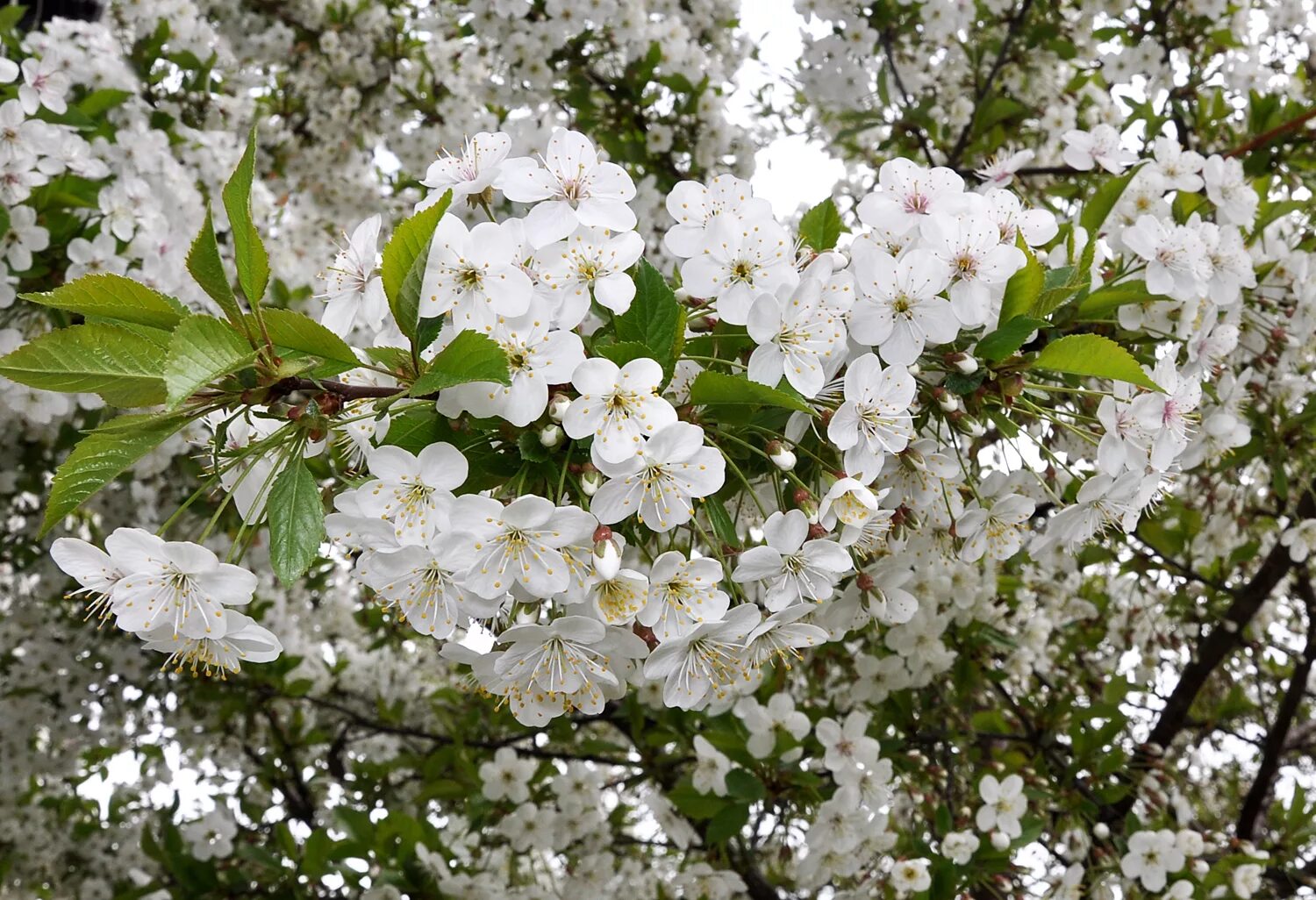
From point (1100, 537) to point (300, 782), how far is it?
2.69 meters

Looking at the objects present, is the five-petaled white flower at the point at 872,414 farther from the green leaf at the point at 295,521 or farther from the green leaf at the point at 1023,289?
the green leaf at the point at 295,521

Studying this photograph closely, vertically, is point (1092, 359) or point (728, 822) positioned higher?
point (1092, 359)

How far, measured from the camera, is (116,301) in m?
1.04

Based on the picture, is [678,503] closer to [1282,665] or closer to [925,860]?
[925,860]

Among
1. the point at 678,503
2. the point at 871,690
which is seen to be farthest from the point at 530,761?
the point at 678,503

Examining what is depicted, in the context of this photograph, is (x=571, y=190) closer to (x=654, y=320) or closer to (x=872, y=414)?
(x=654, y=320)

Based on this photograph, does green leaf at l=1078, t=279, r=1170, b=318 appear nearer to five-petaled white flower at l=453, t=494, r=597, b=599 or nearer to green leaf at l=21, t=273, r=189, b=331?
five-petaled white flower at l=453, t=494, r=597, b=599

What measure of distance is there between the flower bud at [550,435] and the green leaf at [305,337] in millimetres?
192

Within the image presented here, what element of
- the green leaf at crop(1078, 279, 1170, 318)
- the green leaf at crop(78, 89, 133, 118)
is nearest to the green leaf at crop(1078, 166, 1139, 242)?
the green leaf at crop(1078, 279, 1170, 318)

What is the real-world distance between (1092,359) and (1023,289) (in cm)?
12

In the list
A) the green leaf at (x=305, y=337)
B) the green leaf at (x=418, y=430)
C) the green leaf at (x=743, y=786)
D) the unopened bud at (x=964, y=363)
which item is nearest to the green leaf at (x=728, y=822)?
the green leaf at (x=743, y=786)

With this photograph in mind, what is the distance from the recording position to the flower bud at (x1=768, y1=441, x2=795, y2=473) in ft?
3.72

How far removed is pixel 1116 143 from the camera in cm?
190

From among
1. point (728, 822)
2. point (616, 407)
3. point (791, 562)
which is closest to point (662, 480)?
point (616, 407)
